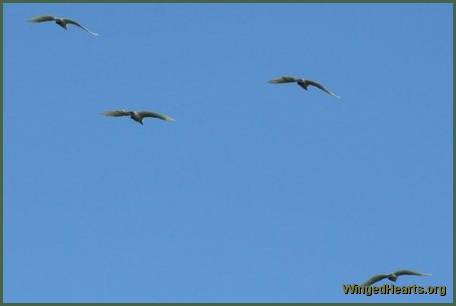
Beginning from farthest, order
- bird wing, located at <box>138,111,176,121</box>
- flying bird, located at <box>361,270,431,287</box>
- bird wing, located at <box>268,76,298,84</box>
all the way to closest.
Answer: bird wing, located at <box>268,76,298,84</box> < flying bird, located at <box>361,270,431,287</box> < bird wing, located at <box>138,111,176,121</box>

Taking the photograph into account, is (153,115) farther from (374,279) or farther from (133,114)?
(374,279)

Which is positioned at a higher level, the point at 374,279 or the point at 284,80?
the point at 284,80

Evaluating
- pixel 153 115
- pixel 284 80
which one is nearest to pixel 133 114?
pixel 153 115

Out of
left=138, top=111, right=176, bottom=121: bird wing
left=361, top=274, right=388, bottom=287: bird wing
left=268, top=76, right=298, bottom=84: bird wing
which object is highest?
left=268, top=76, right=298, bottom=84: bird wing

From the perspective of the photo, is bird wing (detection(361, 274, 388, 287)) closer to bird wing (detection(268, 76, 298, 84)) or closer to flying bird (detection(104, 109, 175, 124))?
bird wing (detection(268, 76, 298, 84))

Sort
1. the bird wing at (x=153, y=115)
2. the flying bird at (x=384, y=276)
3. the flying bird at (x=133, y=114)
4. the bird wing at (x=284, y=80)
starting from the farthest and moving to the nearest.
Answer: the bird wing at (x=284, y=80), the flying bird at (x=384, y=276), the flying bird at (x=133, y=114), the bird wing at (x=153, y=115)

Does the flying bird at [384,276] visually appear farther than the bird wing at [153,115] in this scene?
Yes

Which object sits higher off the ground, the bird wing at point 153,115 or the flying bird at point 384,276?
the bird wing at point 153,115

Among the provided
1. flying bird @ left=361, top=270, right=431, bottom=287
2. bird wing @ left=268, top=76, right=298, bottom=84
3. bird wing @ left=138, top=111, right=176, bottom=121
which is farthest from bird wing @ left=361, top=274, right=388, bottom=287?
bird wing @ left=138, top=111, right=176, bottom=121

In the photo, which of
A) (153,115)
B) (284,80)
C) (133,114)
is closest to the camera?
(153,115)

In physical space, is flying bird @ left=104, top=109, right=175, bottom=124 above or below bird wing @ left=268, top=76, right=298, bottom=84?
below

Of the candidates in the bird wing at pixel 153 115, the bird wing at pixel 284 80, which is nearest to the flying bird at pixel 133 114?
the bird wing at pixel 153 115

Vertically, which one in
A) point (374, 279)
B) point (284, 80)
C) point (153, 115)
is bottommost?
point (374, 279)

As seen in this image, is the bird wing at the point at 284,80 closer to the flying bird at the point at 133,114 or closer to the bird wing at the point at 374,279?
the flying bird at the point at 133,114
